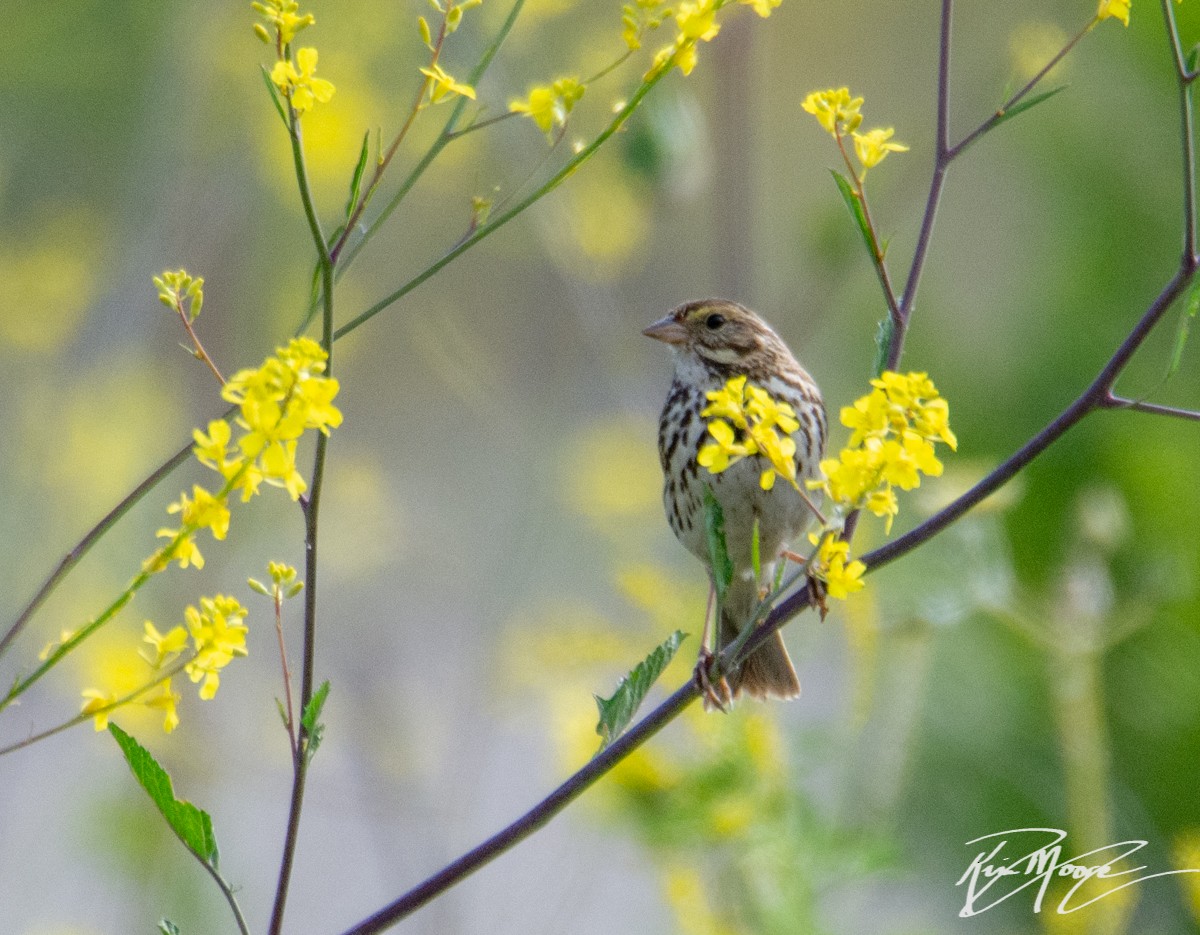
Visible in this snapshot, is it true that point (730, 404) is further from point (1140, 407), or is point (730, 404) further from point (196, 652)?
point (196, 652)

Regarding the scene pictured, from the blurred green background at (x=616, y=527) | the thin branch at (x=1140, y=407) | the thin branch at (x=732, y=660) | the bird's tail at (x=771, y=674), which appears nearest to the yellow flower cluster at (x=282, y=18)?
the thin branch at (x=732, y=660)

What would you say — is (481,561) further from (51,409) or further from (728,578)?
(728,578)

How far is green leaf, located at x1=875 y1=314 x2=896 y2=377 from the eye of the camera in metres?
1.83

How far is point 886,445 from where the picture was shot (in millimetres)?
1596

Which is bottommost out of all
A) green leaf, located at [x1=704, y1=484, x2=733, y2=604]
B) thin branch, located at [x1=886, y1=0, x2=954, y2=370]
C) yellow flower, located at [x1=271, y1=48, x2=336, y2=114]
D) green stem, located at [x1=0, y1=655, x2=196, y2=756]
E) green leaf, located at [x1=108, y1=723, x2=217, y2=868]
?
green leaf, located at [x1=108, y1=723, x2=217, y2=868]

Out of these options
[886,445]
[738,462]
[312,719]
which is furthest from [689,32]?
[738,462]

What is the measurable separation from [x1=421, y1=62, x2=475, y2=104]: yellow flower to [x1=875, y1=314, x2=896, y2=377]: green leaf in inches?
21.8

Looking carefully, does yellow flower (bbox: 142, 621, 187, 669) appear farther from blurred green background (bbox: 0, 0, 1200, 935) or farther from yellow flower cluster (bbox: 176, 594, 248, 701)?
blurred green background (bbox: 0, 0, 1200, 935)

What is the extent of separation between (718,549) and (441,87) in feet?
A: 1.99

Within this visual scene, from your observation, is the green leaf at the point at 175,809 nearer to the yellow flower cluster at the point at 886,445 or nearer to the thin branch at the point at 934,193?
the yellow flower cluster at the point at 886,445

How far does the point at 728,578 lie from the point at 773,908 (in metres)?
1.37

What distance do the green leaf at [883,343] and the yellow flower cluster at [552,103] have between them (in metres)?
0.44

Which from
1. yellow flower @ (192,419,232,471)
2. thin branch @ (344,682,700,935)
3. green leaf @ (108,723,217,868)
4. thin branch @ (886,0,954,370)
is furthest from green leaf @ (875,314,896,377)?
green leaf @ (108,723,217,868)

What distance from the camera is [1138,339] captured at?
159cm
